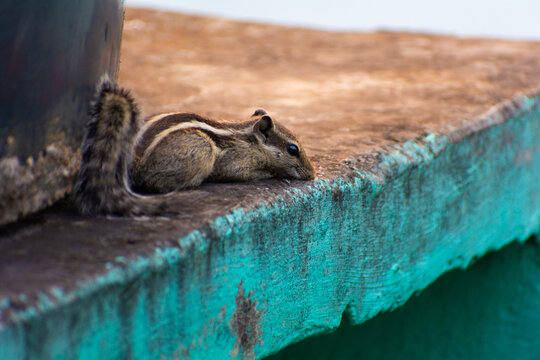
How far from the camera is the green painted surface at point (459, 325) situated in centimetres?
306

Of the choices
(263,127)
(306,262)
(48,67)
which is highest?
(48,67)

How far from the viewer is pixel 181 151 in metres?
2.26

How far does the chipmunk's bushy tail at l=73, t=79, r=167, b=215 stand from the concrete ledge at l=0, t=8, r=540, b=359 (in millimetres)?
61

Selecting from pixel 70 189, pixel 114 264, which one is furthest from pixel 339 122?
pixel 114 264

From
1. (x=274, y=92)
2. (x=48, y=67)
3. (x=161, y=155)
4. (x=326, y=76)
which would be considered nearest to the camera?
(x=48, y=67)

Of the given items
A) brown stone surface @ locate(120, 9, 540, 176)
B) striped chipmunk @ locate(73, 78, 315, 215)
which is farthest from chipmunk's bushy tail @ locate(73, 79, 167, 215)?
brown stone surface @ locate(120, 9, 540, 176)

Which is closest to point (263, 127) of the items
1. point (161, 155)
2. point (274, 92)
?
point (161, 155)

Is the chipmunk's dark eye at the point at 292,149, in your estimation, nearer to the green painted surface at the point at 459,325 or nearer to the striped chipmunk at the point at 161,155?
the striped chipmunk at the point at 161,155

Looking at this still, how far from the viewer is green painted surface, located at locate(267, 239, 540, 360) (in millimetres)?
3064

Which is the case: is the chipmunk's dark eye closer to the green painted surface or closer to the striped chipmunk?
the striped chipmunk

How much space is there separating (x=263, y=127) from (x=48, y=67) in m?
1.09

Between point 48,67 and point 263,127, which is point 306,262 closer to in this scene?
point 263,127

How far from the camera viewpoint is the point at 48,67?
179 centimetres

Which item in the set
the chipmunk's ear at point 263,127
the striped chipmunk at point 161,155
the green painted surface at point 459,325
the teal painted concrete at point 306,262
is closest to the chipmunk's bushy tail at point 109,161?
the striped chipmunk at point 161,155
